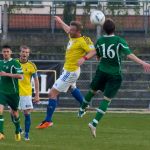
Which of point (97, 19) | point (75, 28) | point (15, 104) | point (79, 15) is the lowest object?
point (15, 104)

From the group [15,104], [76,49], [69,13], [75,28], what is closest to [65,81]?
[76,49]

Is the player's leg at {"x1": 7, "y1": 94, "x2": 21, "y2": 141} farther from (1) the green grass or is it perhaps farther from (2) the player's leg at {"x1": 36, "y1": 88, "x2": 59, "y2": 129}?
(2) the player's leg at {"x1": 36, "y1": 88, "x2": 59, "y2": 129}

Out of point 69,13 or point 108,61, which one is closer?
point 108,61

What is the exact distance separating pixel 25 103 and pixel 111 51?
253cm

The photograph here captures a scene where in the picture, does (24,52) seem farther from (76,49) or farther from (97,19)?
(97,19)

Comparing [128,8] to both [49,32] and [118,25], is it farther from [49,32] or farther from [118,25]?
[49,32]

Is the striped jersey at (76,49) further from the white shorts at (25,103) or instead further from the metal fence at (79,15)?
the metal fence at (79,15)

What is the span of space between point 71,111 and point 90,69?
7.65 ft

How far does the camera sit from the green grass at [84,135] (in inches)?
561

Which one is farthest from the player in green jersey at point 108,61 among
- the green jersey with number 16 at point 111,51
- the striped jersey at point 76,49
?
the striped jersey at point 76,49

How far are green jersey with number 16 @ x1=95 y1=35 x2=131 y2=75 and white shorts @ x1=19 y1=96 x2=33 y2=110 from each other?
79.4 inches

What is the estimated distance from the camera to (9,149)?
13.6m

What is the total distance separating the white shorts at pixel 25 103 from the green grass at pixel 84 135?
628mm

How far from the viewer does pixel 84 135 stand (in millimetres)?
16578
